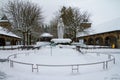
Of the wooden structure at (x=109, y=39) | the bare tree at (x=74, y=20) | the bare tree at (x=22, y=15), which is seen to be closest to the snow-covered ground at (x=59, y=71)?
the bare tree at (x=22, y=15)

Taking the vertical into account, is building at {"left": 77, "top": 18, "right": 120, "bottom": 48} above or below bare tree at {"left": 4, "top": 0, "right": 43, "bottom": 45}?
below

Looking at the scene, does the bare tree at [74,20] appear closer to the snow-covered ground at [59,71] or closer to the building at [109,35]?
the building at [109,35]

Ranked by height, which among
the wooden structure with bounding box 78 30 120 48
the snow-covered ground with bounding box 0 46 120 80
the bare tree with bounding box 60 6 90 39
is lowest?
the snow-covered ground with bounding box 0 46 120 80

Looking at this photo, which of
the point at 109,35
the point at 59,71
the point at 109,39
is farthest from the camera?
the point at 109,39

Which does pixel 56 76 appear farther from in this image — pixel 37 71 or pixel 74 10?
pixel 74 10

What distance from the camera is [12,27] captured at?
39.3m

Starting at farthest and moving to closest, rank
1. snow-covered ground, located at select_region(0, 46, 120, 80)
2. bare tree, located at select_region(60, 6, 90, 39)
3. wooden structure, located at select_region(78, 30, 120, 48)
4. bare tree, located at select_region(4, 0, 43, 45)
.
→ 1. bare tree, located at select_region(60, 6, 90, 39)
2. bare tree, located at select_region(4, 0, 43, 45)
3. wooden structure, located at select_region(78, 30, 120, 48)
4. snow-covered ground, located at select_region(0, 46, 120, 80)

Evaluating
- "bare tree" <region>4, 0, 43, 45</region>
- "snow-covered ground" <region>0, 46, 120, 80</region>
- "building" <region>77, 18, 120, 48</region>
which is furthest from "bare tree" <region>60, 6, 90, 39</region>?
"snow-covered ground" <region>0, 46, 120, 80</region>

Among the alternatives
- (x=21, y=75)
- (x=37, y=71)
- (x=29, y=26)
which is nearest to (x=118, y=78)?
(x=37, y=71)

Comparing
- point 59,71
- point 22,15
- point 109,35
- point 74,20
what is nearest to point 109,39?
point 109,35

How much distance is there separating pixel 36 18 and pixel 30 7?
2.93 m

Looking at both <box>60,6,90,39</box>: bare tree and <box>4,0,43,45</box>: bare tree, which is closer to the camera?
<box>4,0,43,45</box>: bare tree

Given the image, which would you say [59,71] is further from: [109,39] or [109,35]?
[109,39]

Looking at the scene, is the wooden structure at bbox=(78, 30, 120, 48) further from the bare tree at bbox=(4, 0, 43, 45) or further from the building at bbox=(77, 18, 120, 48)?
the bare tree at bbox=(4, 0, 43, 45)
